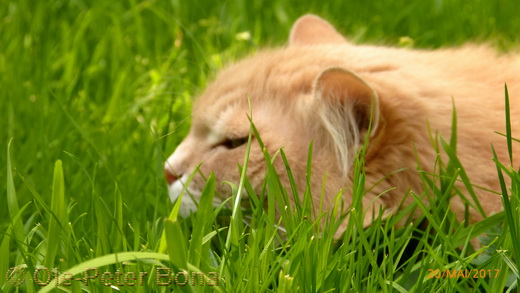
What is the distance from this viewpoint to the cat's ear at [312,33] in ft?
9.47

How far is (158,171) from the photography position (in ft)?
8.21

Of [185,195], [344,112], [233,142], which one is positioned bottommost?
[185,195]

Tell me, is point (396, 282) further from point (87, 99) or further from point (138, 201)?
point (87, 99)

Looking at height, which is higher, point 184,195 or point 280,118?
point 280,118

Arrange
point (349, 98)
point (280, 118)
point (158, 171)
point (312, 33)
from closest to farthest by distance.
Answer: point (349, 98)
point (280, 118)
point (158, 171)
point (312, 33)

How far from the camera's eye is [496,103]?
7.50 ft

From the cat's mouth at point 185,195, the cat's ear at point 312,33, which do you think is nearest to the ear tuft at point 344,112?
the cat's mouth at point 185,195

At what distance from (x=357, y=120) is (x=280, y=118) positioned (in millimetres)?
239

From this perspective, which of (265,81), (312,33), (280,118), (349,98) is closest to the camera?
(349,98)

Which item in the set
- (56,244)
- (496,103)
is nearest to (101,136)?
(56,244)

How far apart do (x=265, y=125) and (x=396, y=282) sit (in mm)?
680

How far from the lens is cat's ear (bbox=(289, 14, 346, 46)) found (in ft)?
9.47
